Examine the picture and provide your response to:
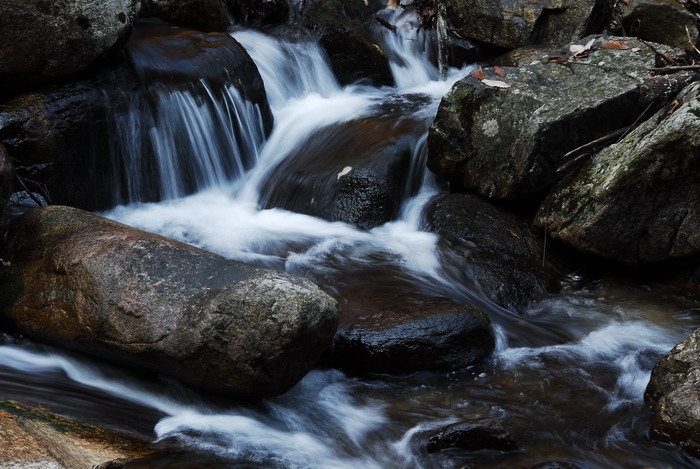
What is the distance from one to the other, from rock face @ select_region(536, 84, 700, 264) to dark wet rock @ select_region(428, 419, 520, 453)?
2550mm

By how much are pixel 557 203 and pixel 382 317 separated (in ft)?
7.23

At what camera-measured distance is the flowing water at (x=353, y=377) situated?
4.07m

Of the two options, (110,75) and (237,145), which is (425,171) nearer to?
(237,145)

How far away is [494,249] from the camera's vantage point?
6367mm

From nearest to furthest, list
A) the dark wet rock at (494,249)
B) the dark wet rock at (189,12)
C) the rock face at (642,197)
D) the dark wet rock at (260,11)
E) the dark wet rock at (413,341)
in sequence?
the dark wet rock at (413,341) → the rock face at (642,197) → the dark wet rock at (494,249) → the dark wet rock at (189,12) → the dark wet rock at (260,11)

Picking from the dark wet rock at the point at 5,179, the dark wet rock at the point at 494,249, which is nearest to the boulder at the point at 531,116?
the dark wet rock at the point at 494,249

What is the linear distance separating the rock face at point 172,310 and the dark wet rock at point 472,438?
2.87ft

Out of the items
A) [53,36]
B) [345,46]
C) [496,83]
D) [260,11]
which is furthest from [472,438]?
[260,11]

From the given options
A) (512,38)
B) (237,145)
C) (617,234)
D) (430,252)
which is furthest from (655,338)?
(512,38)

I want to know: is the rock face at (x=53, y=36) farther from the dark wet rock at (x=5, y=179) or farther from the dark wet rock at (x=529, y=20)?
the dark wet rock at (x=529, y=20)

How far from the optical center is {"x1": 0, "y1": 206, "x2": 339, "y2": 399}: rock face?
4.06 m

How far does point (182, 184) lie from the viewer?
7133 millimetres

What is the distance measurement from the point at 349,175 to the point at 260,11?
3.51 metres

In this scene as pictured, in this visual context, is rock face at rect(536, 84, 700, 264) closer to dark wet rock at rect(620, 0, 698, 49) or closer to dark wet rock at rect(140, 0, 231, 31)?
dark wet rock at rect(620, 0, 698, 49)
